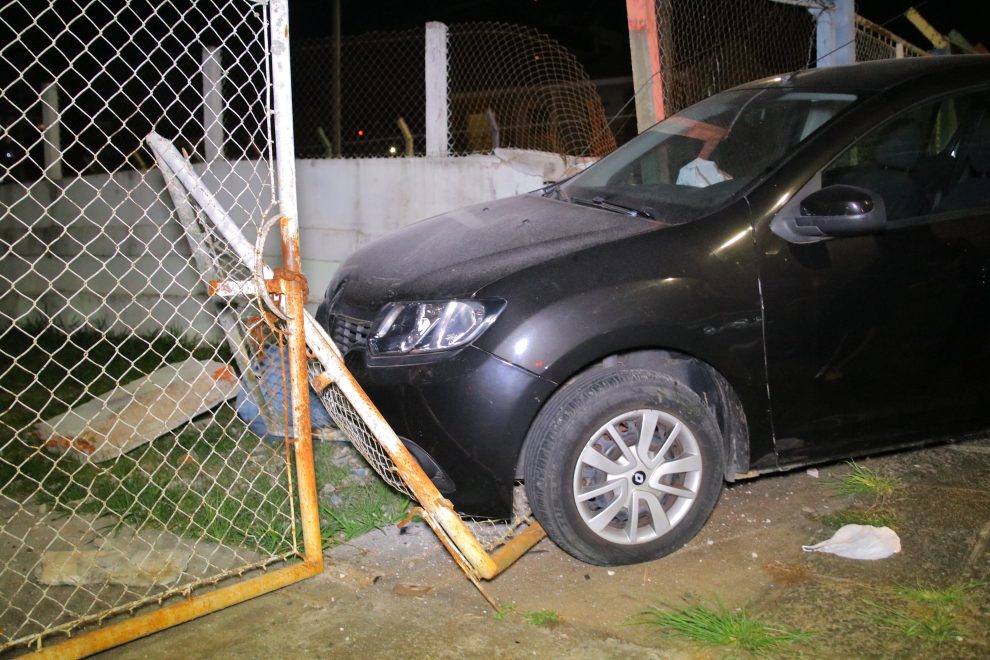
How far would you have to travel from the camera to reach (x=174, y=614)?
9.07 feet

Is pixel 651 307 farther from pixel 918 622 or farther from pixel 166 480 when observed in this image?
pixel 166 480

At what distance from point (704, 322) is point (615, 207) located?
0.73m

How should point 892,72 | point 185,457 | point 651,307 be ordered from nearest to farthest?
point 651,307, point 892,72, point 185,457

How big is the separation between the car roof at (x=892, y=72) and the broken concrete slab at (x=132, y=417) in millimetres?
3130

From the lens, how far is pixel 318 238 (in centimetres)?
661

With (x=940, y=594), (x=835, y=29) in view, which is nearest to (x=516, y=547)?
(x=940, y=594)

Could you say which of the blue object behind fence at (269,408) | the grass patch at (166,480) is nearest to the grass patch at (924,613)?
the grass patch at (166,480)

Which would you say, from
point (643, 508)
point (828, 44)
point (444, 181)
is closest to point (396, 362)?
point (643, 508)

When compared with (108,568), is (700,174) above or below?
above

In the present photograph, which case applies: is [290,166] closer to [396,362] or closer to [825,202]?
[396,362]

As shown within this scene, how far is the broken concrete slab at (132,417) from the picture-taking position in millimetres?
4293

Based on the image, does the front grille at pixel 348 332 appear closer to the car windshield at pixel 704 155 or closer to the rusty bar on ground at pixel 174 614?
the rusty bar on ground at pixel 174 614

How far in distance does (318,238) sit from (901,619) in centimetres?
495

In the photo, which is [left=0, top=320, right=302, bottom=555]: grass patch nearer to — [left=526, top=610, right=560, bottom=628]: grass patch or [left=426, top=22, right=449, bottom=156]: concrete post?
[left=526, top=610, right=560, bottom=628]: grass patch
